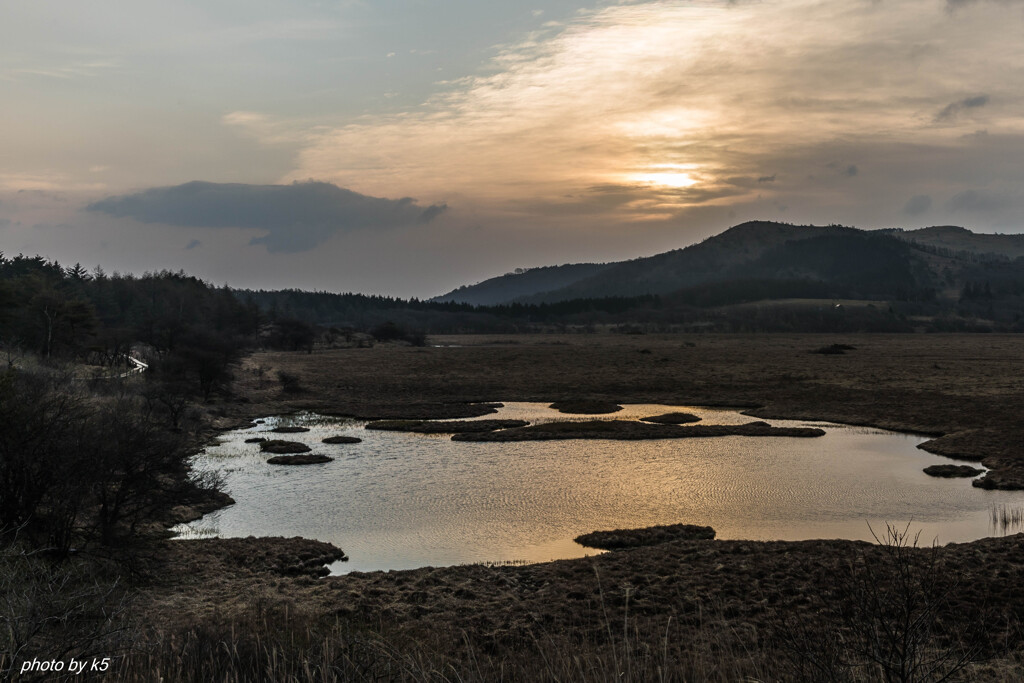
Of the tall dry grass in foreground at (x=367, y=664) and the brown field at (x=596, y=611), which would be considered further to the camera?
the brown field at (x=596, y=611)

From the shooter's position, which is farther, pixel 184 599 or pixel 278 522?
pixel 278 522

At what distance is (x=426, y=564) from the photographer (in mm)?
19281

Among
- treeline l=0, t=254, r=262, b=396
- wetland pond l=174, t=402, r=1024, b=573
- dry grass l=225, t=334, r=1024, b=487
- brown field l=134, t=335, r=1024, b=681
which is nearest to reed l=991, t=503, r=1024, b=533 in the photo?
wetland pond l=174, t=402, r=1024, b=573

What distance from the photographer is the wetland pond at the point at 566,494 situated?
21636mm

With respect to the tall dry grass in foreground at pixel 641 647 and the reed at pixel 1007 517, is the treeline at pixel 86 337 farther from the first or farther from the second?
the reed at pixel 1007 517

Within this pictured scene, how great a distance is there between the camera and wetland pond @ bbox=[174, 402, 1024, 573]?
21.6 metres

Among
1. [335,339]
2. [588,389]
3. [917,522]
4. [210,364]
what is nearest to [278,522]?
[917,522]

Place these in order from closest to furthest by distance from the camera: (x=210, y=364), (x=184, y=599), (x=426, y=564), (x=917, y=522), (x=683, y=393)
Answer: (x=184, y=599) < (x=426, y=564) < (x=917, y=522) < (x=210, y=364) < (x=683, y=393)

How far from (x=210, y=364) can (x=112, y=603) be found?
44206 millimetres

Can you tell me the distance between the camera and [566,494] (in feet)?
89.4

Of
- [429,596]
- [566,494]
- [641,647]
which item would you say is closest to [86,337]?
[566,494]

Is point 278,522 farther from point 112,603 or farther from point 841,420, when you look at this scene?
point 841,420

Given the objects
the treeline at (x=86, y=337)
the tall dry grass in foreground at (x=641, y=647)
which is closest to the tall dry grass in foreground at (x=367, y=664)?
the tall dry grass in foreground at (x=641, y=647)

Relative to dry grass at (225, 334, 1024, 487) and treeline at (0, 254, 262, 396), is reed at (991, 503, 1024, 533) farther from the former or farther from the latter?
treeline at (0, 254, 262, 396)
